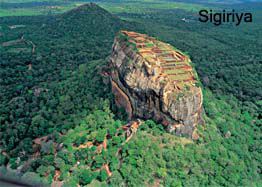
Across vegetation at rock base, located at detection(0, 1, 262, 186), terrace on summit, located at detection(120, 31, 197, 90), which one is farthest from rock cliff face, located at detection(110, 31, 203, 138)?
vegetation at rock base, located at detection(0, 1, 262, 186)

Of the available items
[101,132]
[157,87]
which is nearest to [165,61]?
[157,87]

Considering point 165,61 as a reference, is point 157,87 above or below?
below

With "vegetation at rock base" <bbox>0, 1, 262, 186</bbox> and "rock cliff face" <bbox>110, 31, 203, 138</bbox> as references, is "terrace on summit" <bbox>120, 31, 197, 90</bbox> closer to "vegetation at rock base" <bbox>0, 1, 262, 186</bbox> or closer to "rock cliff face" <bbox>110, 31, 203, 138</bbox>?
"rock cliff face" <bbox>110, 31, 203, 138</bbox>

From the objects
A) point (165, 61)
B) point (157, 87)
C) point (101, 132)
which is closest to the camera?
point (101, 132)

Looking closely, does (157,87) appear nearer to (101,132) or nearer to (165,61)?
(165,61)

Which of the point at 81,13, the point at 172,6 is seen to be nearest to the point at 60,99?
the point at 81,13

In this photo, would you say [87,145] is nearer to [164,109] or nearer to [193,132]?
[164,109]

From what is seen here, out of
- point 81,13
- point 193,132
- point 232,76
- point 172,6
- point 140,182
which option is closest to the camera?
point 140,182
